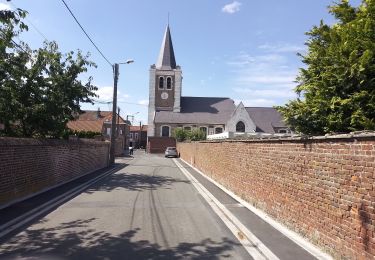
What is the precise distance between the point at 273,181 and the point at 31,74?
1310cm

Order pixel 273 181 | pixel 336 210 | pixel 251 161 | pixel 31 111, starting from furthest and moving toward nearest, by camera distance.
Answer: pixel 31 111
pixel 251 161
pixel 273 181
pixel 336 210

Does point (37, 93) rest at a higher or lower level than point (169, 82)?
lower

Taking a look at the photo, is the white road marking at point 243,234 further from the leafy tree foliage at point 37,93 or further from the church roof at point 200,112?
the church roof at point 200,112

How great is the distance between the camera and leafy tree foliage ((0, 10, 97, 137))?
58.7ft

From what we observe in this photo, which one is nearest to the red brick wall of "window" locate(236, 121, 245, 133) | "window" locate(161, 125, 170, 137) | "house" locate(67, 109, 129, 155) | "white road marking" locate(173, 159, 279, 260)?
"window" locate(161, 125, 170, 137)

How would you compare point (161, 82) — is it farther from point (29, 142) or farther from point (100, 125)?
point (29, 142)

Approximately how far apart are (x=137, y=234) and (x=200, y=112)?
3477 inches

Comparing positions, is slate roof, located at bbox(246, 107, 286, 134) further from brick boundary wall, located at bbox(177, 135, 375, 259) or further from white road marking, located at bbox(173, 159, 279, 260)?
brick boundary wall, located at bbox(177, 135, 375, 259)

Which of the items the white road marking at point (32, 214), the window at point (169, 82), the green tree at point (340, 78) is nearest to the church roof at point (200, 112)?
the window at point (169, 82)

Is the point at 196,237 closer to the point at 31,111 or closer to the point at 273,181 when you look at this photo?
the point at 273,181

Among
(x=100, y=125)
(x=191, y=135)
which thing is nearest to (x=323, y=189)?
(x=191, y=135)

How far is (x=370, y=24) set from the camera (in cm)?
1446

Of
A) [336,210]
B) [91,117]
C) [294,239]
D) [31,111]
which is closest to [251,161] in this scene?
[294,239]

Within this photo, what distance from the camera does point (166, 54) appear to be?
92.5 meters
